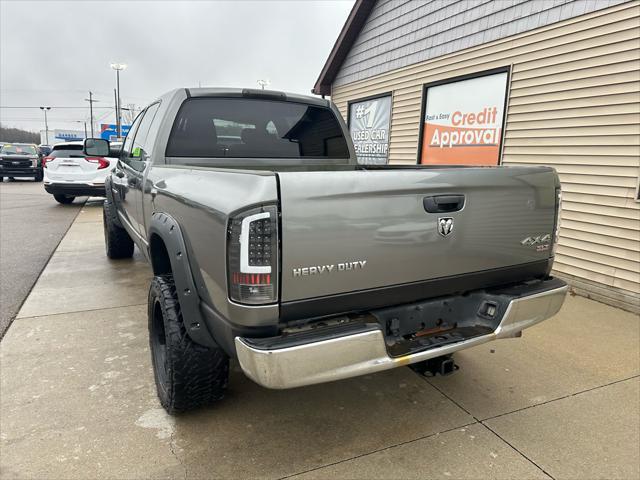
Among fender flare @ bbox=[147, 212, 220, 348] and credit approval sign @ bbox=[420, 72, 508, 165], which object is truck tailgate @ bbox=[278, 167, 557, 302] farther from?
credit approval sign @ bbox=[420, 72, 508, 165]

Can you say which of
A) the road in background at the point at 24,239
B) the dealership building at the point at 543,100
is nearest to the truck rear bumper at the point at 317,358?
the road in background at the point at 24,239

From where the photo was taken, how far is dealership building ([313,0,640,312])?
4.67m

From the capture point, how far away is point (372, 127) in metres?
9.33

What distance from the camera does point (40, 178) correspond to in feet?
68.0

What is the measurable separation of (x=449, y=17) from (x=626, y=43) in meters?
2.98

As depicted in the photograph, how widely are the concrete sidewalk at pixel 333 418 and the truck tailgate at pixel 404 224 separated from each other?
94 cm

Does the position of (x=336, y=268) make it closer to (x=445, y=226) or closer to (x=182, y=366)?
(x=445, y=226)

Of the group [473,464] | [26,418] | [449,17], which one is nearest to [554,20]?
[449,17]

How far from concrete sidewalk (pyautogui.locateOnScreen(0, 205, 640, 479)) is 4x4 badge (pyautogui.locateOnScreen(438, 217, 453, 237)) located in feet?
3.78

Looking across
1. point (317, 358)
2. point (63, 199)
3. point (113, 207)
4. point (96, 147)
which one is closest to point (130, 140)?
point (96, 147)

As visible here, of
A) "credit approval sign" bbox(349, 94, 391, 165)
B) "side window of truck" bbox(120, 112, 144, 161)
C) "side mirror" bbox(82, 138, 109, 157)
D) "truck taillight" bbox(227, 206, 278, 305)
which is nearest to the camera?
"truck taillight" bbox(227, 206, 278, 305)

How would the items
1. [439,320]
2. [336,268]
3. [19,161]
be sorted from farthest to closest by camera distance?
1. [19,161]
2. [439,320]
3. [336,268]

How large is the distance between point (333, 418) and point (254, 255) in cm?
136

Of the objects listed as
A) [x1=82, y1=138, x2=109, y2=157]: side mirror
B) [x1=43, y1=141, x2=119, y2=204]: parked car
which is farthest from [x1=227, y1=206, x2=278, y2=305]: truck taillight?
[x1=43, y1=141, x2=119, y2=204]: parked car
